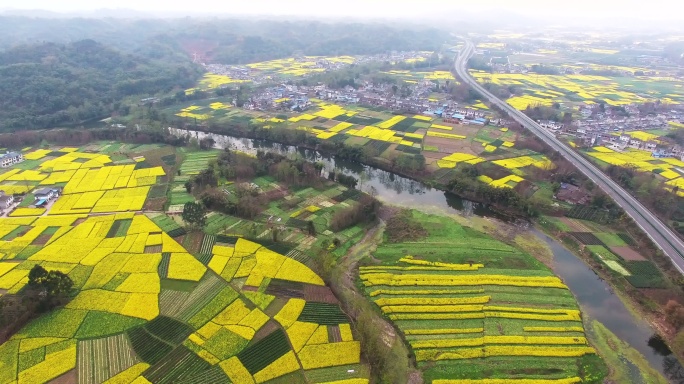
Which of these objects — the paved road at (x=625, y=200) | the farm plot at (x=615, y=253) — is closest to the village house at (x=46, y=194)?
the farm plot at (x=615, y=253)

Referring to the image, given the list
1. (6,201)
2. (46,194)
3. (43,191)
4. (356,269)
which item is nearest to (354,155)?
(356,269)

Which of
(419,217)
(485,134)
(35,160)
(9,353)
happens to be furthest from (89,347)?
(485,134)

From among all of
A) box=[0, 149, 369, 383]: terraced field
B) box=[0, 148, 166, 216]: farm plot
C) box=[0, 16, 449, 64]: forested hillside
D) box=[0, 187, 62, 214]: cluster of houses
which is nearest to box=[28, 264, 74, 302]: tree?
box=[0, 149, 369, 383]: terraced field

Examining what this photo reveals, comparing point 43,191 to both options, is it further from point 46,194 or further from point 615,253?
point 615,253

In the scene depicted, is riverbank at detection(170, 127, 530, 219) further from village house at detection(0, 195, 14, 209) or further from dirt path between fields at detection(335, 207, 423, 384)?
village house at detection(0, 195, 14, 209)

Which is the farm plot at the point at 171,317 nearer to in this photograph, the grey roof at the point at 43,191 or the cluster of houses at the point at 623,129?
the grey roof at the point at 43,191
